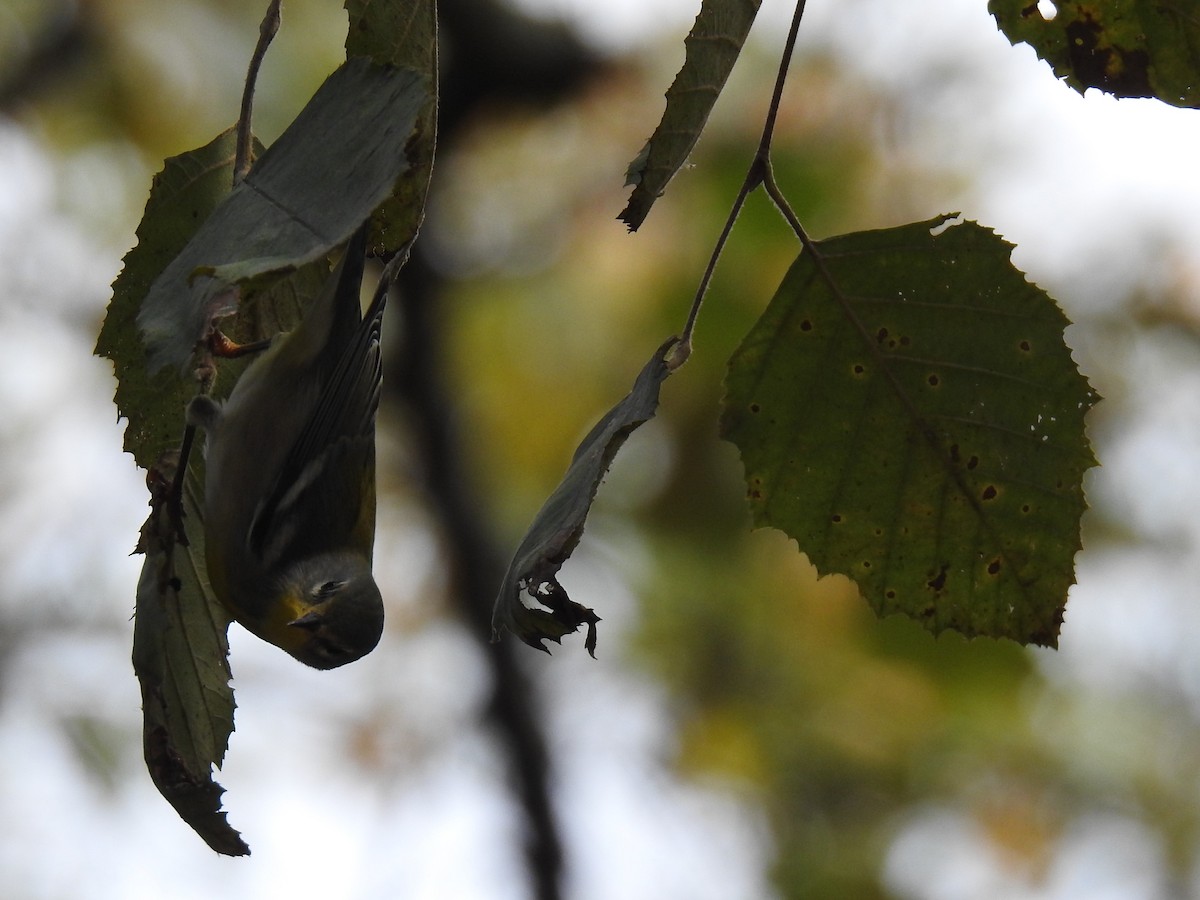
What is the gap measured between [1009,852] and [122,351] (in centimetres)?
512

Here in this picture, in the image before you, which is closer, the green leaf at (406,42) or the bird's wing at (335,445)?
the green leaf at (406,42)

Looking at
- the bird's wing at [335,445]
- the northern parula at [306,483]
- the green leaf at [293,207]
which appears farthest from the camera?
the bird's wing at [335,445]

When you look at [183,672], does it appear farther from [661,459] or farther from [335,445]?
[661,459]

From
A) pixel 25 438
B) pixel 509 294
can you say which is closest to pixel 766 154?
pixel 509 294

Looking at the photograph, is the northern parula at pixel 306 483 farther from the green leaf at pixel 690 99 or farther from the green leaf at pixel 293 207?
the green leaf at pixel 690 99

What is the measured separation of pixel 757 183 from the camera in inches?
41.9

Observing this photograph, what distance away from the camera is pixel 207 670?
114cm

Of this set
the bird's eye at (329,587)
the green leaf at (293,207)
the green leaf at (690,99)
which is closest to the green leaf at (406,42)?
the green leaf at (293,207)

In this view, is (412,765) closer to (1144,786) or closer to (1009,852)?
(1009,852)

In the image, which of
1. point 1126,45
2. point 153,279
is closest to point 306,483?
point 153,279

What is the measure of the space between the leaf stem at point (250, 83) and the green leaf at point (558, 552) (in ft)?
1.30

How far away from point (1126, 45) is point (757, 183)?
0.35 metres

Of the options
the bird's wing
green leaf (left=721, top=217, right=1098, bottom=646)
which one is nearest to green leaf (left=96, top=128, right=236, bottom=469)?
the bird's wing

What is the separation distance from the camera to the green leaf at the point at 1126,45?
107 cm
